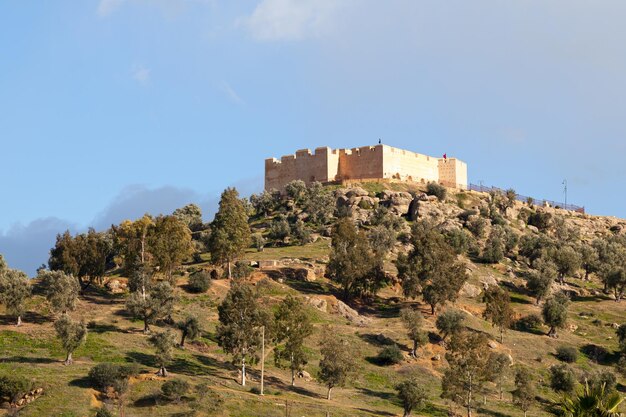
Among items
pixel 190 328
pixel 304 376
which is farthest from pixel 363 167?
pixel 190 328

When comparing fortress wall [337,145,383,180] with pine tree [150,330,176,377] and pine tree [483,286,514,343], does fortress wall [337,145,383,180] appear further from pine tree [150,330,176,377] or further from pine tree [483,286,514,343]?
pine tree [150,330,176,377]

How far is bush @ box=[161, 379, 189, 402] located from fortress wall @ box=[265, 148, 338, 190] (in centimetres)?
8743

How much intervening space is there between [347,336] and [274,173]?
72.9 m

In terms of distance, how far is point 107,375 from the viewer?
56.0 m

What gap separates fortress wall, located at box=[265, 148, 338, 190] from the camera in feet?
468

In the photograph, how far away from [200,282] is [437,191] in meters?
61.6

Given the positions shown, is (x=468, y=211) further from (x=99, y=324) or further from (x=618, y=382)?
(x=99, y=324)

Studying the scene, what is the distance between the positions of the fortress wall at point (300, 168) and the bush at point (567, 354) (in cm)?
6473

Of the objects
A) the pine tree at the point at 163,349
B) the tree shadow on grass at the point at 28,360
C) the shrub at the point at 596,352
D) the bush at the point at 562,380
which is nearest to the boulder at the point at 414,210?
the shrub at the point at 596,352

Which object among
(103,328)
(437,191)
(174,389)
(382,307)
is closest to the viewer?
(174,389)

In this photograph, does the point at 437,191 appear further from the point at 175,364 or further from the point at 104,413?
the point at 104,413

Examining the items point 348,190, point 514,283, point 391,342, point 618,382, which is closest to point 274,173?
point 348,190

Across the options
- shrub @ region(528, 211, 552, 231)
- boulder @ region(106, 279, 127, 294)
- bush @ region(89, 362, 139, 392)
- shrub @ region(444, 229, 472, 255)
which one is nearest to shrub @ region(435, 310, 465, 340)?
shrub @ region(444, 229, 472, 255)

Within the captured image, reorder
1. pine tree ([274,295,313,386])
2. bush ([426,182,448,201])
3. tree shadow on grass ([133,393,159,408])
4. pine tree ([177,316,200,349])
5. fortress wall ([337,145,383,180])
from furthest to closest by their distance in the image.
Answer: fortress wall ([337,145,383,180]) → bush ([426,182,448,201]) → pine tree ([177,316,200,349]) → pine tree ([274,295,313,386]) → tree shadow on grass ([133,393,159,408])
